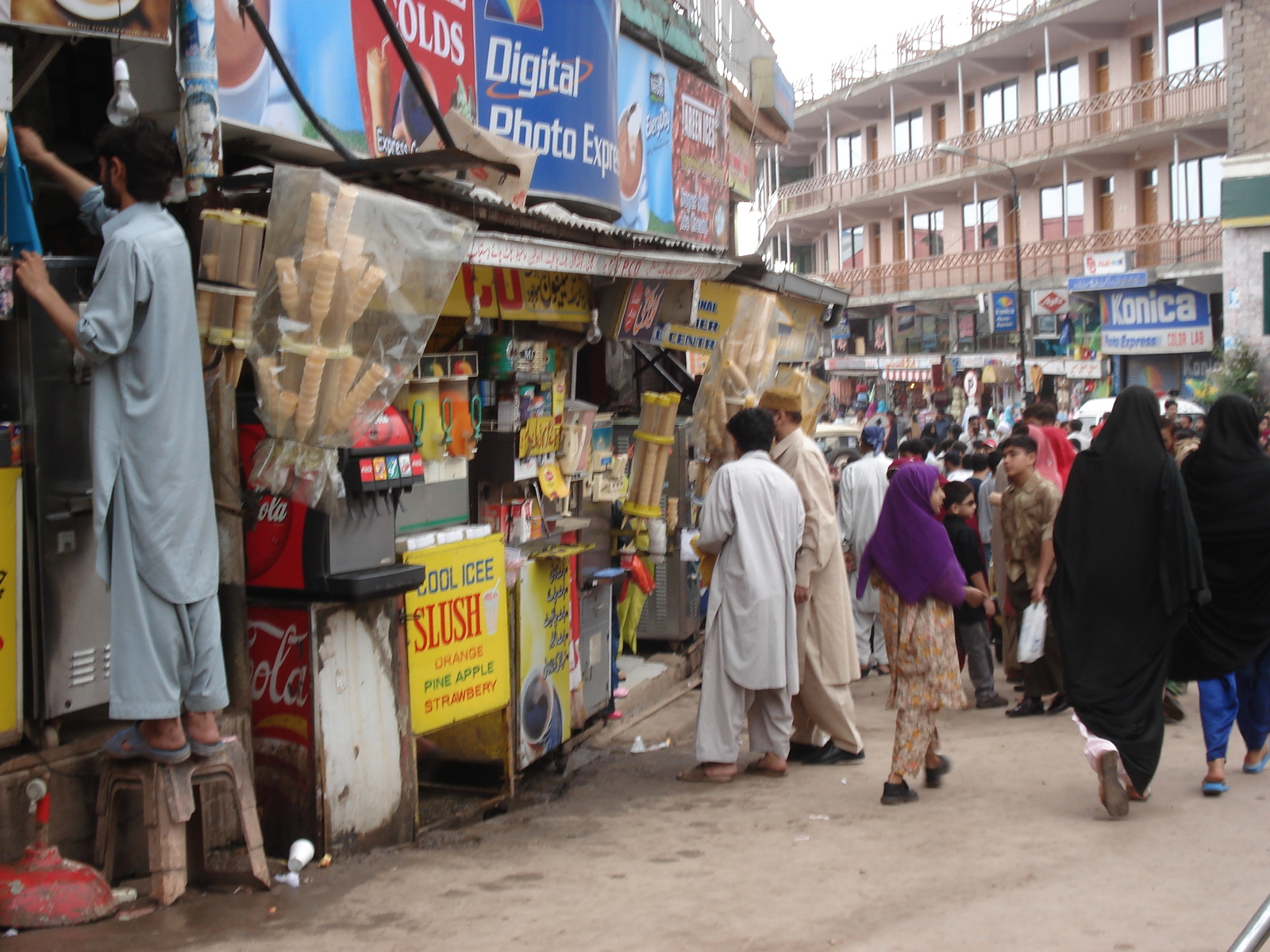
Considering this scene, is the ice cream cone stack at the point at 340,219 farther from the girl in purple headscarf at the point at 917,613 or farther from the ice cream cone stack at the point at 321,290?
the girl in purple headscarf at the point at 917,613

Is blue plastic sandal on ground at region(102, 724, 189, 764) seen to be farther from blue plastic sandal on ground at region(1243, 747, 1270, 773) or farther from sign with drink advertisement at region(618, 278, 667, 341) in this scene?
blue plastic sandal on ground at region(1243, 747, 1270, 773)

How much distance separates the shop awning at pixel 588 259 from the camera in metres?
4.93

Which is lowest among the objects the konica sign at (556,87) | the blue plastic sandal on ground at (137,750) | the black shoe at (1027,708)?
the black shoe at (1027,708)

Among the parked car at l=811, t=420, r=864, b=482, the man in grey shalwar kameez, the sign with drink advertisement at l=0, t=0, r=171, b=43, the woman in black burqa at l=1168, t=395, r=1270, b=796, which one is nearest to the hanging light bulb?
the man in grey shalwar kameez

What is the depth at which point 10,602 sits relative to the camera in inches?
142

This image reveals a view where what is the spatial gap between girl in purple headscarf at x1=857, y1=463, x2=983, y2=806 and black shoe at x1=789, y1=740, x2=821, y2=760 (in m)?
0.79

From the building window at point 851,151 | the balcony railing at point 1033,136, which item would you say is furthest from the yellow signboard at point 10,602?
the building window at point 851,151

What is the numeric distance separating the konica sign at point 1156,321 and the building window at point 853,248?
38.6 ft

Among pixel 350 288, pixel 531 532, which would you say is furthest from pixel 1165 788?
pixel 350 288

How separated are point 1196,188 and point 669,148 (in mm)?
21497

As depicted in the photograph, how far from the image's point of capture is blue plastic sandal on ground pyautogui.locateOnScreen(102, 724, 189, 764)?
3566 millimetres

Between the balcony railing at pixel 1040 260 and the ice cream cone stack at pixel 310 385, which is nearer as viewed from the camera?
the ice cream cone stack at pixel 310 385

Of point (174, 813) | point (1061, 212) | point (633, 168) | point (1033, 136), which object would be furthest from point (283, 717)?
point (1061, 212)

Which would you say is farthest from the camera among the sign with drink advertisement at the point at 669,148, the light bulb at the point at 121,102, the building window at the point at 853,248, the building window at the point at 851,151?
the building window at the point at 853,248
